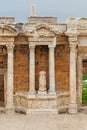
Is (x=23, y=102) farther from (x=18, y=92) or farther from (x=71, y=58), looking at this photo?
(x=71, y=58)

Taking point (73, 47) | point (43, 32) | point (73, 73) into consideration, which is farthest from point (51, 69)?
point (43, 32)

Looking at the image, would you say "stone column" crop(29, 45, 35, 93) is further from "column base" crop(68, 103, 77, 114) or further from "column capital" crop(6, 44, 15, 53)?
"column base" crop(68, 103, 77, 114)

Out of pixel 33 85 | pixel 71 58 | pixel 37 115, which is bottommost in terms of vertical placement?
pixel 37 115

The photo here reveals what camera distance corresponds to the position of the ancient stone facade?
832 inches

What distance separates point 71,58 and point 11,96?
3556 mm

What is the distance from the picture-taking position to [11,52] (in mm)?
21250

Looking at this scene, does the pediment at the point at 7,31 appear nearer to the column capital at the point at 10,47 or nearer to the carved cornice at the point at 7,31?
the carved cornice at the point at 7,31

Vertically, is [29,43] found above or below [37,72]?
above

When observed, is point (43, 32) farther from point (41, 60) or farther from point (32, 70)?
point (32, 70)

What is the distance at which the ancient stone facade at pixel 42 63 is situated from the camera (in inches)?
832

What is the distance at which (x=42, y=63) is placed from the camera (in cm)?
2239

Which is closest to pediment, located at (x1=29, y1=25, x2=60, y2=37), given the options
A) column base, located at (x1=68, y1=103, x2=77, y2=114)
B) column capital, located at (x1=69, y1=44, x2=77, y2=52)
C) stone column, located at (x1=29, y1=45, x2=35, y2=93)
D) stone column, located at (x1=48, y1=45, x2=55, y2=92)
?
stone column, located at (x1=48, y1=45, x2=55, y2=92)

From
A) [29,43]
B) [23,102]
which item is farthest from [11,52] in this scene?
[23,102]

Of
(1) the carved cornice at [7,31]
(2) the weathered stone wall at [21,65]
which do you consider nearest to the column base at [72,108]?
(2) the weathered stone wall at [21,65]
